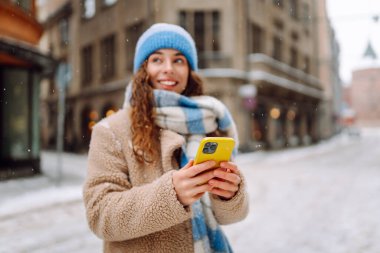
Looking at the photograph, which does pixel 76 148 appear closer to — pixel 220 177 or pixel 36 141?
pixel 36 141

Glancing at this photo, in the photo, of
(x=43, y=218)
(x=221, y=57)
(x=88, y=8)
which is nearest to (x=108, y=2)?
(x=88, y=8)

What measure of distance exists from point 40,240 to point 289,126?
23.1 meters

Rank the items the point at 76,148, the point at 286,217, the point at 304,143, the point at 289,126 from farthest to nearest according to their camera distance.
→ 1. the point at 304,143
2. the point at 289,126
3. the point at 76,148
4. the point at 286,217

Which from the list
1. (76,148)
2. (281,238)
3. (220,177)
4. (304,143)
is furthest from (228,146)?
(304,143)

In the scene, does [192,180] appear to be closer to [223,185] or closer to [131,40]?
[223,185]

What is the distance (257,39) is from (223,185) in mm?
21345

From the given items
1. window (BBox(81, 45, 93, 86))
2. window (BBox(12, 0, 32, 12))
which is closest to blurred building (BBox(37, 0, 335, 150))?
window (BBox(81, 45, 93, 86))

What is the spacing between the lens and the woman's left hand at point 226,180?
1.14m

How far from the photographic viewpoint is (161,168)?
1.42 m

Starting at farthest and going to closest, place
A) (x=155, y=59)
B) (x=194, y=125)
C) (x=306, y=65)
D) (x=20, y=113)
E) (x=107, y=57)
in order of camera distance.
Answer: (x=306, y=65), (x=107, y=57), (x=20, y=113), (x=155, y=59), (x=194, y=125)

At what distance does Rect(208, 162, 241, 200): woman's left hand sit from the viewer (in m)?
1.14

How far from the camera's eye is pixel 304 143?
29578 mm

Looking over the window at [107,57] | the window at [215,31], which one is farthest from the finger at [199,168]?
the window at [107,57]

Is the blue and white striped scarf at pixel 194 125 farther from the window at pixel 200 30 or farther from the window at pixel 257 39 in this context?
the window at pixel 257 39
